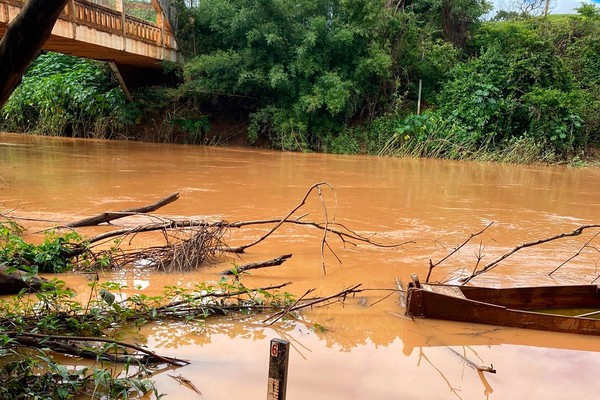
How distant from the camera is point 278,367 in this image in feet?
5.80

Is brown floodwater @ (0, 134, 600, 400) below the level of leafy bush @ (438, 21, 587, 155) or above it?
below

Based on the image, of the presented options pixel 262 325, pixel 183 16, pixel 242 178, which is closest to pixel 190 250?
pixel 262 325

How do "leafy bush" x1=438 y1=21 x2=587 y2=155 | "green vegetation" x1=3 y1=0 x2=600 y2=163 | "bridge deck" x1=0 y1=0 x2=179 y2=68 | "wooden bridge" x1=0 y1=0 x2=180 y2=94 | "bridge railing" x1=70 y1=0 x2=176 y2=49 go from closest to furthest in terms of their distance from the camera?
"bridge deck" x1=0 y1=0 x2=179 y2=68
"wooden bridge" x1=0 y1=0 x2=180 y2=94
"bridge railing" x1=70 y1=0 x2=176 y2=49
"green vegetation" x1=3 y1=0 x2=600 y2=163
"leafy bush" x1=438 y1=21 x2=587 y2=155

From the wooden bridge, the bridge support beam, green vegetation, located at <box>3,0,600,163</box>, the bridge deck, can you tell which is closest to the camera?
the bridge deck

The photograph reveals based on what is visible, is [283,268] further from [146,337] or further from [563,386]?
[563,386]

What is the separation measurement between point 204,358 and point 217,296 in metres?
0.64

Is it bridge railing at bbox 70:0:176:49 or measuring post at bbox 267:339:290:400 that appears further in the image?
bridge railing at bbox 70:0:176:49

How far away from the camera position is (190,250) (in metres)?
4.30

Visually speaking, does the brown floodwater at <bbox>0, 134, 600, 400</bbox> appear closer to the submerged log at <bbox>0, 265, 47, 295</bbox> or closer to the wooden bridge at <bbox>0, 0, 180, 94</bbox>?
the submerged log at <bbox>0, 265, 47, 295</bbox>

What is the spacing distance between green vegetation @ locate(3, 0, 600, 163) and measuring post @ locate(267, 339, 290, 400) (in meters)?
14.2

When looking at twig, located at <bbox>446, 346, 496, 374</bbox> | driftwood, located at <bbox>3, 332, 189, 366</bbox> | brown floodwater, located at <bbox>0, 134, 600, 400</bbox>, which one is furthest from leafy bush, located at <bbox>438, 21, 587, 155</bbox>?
driftwood, located at <bbox>3, 332, 189, 366</bbox>

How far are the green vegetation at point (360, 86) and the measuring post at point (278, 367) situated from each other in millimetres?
14159

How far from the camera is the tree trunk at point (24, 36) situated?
2.11m

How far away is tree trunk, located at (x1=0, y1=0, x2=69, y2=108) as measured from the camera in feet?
6.92
